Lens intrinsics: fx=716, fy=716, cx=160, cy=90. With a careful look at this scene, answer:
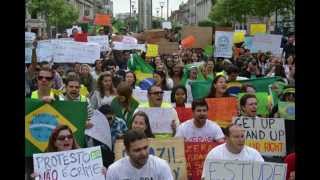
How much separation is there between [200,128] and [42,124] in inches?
66.6

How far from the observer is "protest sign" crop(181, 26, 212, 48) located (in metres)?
19.2

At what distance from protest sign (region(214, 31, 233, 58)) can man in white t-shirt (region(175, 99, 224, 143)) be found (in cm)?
996

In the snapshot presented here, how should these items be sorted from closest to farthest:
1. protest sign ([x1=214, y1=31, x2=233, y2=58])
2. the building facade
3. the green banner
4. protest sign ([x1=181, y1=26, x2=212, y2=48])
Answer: the green banner → protest sign ([x1=214, y1=31, x2=233, y2=58]) → protest sign ([x1=181, y1=26, x2=212, y2=48]) → the building facade

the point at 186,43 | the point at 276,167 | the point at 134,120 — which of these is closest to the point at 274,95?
the point at 134,120

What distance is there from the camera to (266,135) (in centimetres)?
767

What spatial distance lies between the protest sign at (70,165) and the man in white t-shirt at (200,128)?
164cm

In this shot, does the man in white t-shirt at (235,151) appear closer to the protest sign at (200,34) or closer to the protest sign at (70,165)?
the protest sign at (70,165)

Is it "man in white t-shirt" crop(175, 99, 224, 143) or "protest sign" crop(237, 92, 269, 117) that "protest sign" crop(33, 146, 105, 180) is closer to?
"man in white t-shirt" crop(175, 99, 224, 143)

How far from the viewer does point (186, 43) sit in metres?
19.2

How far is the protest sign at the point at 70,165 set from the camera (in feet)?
18.8

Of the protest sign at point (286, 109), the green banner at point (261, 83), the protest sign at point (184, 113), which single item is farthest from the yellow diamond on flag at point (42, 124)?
the green banner at point (261, 83)

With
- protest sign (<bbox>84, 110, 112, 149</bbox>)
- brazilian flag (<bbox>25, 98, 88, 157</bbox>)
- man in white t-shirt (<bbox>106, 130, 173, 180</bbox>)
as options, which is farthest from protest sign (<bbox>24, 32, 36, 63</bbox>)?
man in white t-shirt (<bbox>106, 130, 173, 180</bbox>)
